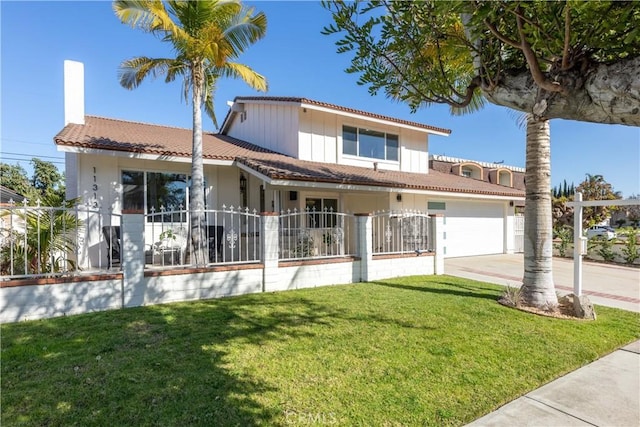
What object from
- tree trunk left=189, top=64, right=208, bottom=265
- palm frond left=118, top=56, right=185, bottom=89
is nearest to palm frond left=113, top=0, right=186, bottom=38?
palm frond left=118, top=56, right=185, bottom=89

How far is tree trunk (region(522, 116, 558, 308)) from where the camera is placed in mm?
7031

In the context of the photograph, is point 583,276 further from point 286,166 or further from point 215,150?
point 215,150

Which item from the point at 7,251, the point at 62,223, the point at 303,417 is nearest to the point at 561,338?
the point at 303,417

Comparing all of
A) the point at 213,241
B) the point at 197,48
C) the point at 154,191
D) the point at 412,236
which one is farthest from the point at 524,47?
the point at 154,191

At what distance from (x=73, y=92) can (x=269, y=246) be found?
383 inches

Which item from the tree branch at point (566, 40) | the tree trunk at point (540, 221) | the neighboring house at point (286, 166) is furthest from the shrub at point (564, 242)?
the tree branch at point (566, 40)

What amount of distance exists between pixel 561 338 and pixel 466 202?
1237 cm

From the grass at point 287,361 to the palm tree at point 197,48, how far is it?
9.79ft

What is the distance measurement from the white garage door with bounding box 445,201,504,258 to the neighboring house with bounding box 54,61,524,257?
0.05 m

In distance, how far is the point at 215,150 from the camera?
12023 mm

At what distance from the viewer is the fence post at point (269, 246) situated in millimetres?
7895

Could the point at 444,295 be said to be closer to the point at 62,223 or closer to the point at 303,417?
the point at 303,417

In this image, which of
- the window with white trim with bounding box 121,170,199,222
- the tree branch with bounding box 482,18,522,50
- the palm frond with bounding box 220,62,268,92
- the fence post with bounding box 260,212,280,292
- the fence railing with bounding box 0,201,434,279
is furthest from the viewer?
the window with white trim with bounding box 121,170,199,222

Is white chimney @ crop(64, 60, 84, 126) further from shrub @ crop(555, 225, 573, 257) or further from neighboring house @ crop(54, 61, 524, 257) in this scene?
shrub @ crop(555, 225, 573, 257)
